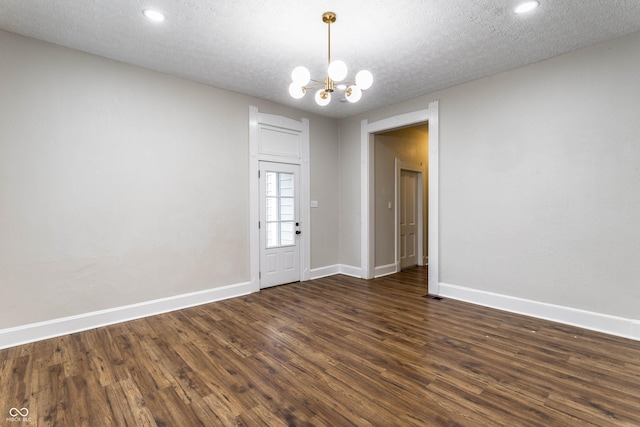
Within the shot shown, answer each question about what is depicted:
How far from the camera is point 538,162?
3.74m

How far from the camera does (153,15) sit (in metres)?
2.79

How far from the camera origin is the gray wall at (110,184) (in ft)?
10.2

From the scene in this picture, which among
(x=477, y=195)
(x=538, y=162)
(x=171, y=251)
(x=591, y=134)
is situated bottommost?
(x=171, y=251)

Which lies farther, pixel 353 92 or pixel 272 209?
pixel 272 209

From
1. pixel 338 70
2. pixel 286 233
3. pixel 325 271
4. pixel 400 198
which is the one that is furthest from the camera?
pixel 400 198

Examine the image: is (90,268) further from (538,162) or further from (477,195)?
(538,162)

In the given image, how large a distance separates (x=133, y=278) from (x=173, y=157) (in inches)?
63.1

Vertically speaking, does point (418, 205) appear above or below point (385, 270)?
above

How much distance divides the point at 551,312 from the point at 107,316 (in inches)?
204

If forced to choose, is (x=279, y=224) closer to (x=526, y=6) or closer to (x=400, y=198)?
(x=400, y=198)

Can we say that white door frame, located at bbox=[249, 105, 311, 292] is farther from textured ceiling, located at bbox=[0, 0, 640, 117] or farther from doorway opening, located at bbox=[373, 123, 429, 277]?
doorway opening, located at bbox=[373, 123, 429, 277]

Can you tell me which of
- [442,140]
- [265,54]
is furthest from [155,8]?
[442,140]

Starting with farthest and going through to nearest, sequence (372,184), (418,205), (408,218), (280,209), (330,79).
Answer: (418,205), (408,218), (372,184), (280,209), (330,79)

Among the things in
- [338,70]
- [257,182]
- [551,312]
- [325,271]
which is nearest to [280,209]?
[257,182]
